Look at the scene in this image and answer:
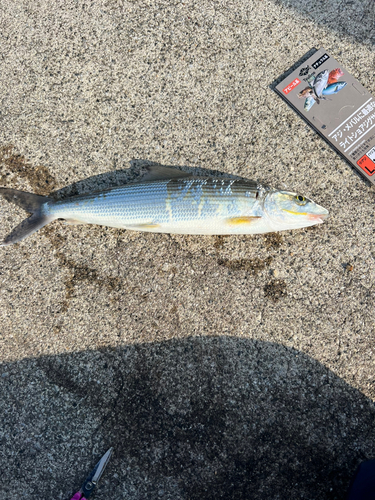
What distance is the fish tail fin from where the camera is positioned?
10.0ft

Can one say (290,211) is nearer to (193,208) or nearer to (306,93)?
(193,208)

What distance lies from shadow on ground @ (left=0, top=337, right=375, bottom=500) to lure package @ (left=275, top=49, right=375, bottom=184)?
2.41 meters

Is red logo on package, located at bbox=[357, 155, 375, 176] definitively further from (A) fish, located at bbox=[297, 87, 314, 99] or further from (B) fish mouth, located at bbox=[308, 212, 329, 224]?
(A) fish, located at bbox=[297, 87, 314, 99]

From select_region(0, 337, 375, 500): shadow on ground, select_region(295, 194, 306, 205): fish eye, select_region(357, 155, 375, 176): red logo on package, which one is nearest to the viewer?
select_region(0, 337, 375, 500): shadow on ground

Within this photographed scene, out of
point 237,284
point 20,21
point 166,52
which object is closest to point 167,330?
point 237,284

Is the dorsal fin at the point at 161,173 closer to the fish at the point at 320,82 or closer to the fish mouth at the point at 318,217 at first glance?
the fish mouth at the point at 318,217

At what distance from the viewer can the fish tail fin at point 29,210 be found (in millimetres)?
3059

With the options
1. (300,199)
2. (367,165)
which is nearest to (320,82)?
(367,165)

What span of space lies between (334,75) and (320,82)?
0.18m

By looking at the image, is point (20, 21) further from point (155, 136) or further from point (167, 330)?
point (167, 330)

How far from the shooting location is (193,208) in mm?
2857

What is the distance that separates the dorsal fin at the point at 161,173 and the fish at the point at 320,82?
185 cm

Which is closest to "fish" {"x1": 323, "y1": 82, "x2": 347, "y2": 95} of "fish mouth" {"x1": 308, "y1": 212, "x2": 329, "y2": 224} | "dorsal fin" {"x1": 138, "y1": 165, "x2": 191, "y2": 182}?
"fish mouth" {"x1": 308, "y1": 212, "x2": 329, "y2": 224}

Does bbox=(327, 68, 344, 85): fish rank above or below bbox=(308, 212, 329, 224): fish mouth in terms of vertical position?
above
